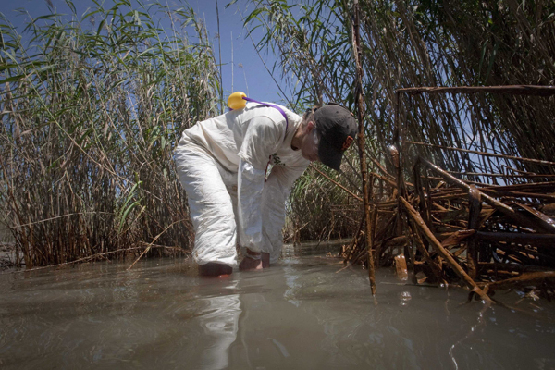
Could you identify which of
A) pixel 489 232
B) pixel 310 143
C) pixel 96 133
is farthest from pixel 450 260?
pixel 96 133

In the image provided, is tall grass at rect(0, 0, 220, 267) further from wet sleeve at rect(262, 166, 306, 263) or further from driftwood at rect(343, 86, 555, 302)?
driftwood at rect(343, 86, 555, 302)

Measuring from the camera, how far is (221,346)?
86 centimetres

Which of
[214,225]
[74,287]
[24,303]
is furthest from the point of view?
[214,225]

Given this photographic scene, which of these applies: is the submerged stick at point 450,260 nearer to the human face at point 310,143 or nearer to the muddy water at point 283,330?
the muddy water at point 283,330

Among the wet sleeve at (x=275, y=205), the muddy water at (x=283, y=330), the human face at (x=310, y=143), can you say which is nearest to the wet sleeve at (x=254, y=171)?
the human face at (x=310, y=143)

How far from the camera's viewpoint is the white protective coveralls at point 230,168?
2.16 meters

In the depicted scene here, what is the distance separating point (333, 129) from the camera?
2.02 meters

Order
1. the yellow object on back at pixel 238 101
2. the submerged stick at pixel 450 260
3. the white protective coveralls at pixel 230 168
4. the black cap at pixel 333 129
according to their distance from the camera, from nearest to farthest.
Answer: the submerged stick at pixel 450 260 → the black cap at pixel 333 129 → the white protective coveralls at pixel 230 168 → the yellow object on back at pixel 238 101

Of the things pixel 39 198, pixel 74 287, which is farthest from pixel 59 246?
pixel 74 287

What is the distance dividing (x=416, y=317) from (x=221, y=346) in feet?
1.81

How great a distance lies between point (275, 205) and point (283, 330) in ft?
6.23

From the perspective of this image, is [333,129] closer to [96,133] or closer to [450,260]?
[450,260]

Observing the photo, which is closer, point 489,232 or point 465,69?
point 489,232

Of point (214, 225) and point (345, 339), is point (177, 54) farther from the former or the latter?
point (345, 339)
